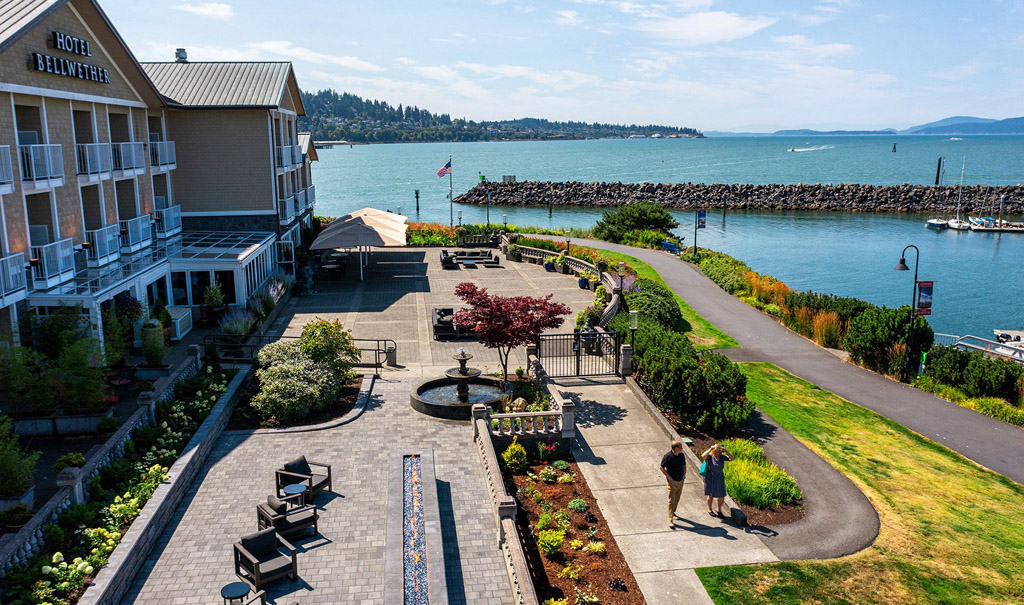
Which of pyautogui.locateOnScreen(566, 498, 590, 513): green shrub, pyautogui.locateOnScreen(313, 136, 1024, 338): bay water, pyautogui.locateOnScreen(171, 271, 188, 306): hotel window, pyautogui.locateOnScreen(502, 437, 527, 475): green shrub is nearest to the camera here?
pyautogui.locateOnScreen(566, 498, 590, 513): green shrub

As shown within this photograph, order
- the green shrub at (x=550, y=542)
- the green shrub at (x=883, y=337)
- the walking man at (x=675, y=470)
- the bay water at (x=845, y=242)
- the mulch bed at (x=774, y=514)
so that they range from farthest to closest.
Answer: the bay water at (x=845, y=242), the green shrub at (x=883, y=337), the mulch bed at (x=774, y=514), the walking man at (x=675, y=470), the green shrub at (x=550, y=542)

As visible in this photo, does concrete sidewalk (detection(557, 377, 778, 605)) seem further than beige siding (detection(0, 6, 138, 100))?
No

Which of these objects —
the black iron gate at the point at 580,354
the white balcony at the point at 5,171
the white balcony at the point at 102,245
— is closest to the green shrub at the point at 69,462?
the white balcony at the point at 5,171

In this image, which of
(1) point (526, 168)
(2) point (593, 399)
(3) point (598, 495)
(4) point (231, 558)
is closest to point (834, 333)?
(2) point (593, 399)


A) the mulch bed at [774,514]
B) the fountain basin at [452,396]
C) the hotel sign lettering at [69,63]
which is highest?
the hotel sign lettering at [69,63]

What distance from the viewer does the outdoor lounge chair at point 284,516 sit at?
40.5 ft

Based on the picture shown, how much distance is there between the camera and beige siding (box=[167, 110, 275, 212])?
105ft

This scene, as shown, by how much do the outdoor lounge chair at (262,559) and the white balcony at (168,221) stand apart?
21.2 m

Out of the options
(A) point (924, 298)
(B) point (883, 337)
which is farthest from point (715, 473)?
(A) point (924, 298)

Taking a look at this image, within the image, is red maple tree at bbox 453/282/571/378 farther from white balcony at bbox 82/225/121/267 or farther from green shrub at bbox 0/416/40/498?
white balcony at bbox 82/225/121/267

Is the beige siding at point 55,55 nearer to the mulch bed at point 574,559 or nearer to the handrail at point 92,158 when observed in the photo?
the handrail at point 92,158

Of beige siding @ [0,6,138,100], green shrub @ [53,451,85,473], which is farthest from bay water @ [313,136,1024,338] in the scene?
green shrub @ [53,451,85,473]

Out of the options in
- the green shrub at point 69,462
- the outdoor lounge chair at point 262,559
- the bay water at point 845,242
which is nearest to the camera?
the outdoor lounge chair at point 262,559

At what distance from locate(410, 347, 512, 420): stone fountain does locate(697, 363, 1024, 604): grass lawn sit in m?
7.90
